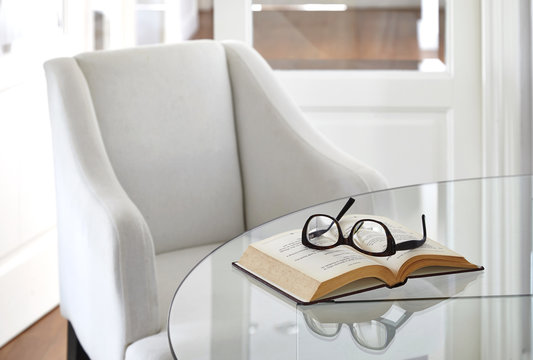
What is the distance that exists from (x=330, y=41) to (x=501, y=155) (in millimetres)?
777

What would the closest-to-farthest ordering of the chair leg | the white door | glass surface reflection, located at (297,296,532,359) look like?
glass surface reflection, located at (297,296,532,359)
the chair leg
the white door

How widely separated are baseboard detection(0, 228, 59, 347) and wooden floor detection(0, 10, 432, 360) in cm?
111

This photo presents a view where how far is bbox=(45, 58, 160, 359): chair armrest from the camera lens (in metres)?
1.43

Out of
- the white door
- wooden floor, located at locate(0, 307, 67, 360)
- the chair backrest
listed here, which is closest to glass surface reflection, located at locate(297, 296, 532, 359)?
the chair backrest

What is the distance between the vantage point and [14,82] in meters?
2.43

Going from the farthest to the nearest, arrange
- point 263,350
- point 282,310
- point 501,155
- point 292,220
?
point 501,155 < point 292,220 < point 282,310 < point 263,350

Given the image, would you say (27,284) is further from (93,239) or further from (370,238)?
(370,238)

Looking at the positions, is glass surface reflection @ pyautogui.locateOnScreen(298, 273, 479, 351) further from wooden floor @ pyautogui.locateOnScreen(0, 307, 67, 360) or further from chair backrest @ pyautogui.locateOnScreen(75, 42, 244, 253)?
wooden floor @ pyautogui.locateOnScreen(0, 307, 67, 360)

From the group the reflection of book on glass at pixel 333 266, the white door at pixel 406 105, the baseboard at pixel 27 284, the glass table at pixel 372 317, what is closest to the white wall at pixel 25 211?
the baseboard at pixel 27 284

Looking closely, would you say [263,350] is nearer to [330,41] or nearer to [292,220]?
[292,220]

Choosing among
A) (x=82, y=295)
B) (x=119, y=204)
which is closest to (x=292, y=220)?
(x=119, y=204)

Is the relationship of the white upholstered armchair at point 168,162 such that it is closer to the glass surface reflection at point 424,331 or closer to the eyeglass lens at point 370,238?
the eyeglass lens at point 370,238

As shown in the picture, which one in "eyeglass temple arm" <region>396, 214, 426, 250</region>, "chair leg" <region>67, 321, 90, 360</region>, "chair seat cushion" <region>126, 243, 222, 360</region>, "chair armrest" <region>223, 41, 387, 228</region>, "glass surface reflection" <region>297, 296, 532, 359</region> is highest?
"chair armrest" <region>223, 41, 387, 228</region>

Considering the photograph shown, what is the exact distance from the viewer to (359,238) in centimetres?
115
